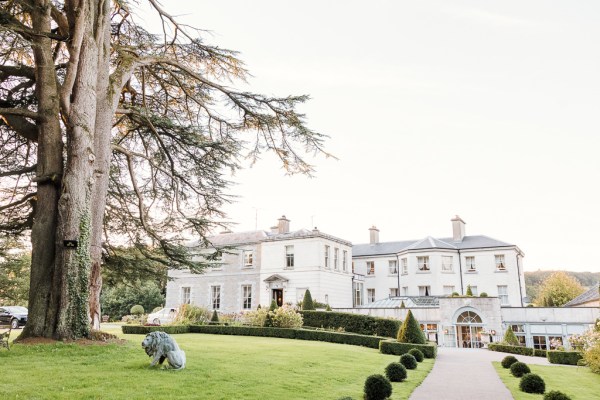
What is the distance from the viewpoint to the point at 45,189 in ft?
32.8

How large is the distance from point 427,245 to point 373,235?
7.03 m

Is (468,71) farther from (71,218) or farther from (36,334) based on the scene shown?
(36,334)

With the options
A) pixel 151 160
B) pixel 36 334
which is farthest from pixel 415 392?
pixel 151 160

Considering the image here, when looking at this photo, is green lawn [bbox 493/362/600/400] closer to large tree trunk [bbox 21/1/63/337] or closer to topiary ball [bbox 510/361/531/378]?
topiary ball [bbox 510/361/531/378]

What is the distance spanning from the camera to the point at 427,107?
57.2 feet

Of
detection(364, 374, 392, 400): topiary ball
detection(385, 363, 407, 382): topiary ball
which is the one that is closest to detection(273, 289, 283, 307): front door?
detection(385, 363, 407, 382): topiary ball

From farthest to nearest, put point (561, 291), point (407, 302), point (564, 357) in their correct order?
point (561, 291) < point (407, 302) < point (564, 357)

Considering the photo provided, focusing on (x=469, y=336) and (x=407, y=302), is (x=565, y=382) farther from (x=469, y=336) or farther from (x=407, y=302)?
(x=407, y=302)

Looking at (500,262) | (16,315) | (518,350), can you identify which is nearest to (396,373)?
(518,350)

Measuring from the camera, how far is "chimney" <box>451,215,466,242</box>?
126ft

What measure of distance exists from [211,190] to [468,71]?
9.97 meters

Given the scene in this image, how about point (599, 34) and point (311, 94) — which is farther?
point (311, 94)

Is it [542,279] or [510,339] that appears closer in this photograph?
[510,339]

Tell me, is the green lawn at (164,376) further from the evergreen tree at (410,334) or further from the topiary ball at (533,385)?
the evergreen tree at (410,334)
